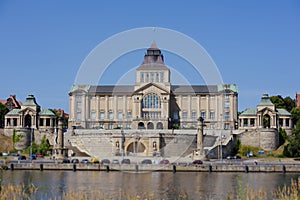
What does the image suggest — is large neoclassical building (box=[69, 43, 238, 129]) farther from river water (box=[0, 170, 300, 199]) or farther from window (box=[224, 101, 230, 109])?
river water (box=[0, 170, 300, 199])

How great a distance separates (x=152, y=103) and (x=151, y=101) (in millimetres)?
492

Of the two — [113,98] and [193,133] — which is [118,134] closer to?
[193,133]

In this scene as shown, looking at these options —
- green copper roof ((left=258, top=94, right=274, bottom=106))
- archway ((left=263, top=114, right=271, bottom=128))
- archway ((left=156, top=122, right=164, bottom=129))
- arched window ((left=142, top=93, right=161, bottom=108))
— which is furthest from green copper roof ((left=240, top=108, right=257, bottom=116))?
arched window ((left=142, top=93, right=161, bottom=108))

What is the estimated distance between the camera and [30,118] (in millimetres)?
120375

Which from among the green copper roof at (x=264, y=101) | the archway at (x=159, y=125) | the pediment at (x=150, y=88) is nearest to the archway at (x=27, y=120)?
the pediment at (x=150, y=88)

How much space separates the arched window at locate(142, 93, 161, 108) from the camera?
404 ft

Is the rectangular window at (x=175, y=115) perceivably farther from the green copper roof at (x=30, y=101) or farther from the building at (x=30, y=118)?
the green copper roof at (x=30, y=101)

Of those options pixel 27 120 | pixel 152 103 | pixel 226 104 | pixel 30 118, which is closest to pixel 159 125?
pixel 152 103

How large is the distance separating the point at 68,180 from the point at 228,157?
142 feet

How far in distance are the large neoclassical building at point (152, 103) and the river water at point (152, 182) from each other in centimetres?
4640

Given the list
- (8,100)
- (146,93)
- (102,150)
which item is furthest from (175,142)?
(8,100)

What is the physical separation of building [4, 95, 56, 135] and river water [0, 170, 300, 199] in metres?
41.5

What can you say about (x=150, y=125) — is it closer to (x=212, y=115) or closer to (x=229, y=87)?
(x=212, y=115)

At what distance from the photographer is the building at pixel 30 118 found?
11631 cm
